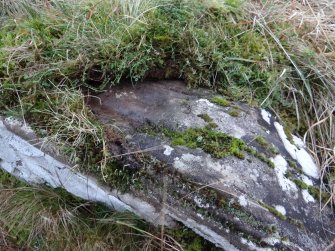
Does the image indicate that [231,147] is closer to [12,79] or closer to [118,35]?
[118,35]

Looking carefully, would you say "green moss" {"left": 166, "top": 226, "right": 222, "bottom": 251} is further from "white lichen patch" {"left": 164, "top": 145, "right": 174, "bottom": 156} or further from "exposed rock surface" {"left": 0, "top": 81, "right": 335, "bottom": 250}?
"white lichen patch" {"left": 164, "top": 145, "right": 174, "bottom": 156}

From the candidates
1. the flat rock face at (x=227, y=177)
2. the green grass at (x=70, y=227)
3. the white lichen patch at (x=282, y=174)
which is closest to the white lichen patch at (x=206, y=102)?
the flat rock face at (x=227, y=177)

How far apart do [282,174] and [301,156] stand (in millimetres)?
247

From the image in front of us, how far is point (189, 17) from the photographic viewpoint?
2.67 meters

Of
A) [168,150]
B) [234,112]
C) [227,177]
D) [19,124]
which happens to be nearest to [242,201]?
[227,177]

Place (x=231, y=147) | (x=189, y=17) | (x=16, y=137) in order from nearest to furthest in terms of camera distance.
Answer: (x=231, y=147)
(x=16, y=137)
(x=189, y=17)

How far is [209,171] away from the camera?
216 cm

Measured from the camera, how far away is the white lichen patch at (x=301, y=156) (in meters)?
2.40

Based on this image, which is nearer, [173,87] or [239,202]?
[239,202]

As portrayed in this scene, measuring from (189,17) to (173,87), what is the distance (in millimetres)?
456

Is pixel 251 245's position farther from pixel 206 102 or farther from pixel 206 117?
pixel 206 102

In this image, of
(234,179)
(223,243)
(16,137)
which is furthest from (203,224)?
(16,137)

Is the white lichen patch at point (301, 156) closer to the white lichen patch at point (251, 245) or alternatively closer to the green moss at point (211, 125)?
the green moss at point (211, 125)

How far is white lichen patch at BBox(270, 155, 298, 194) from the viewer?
2.23m
